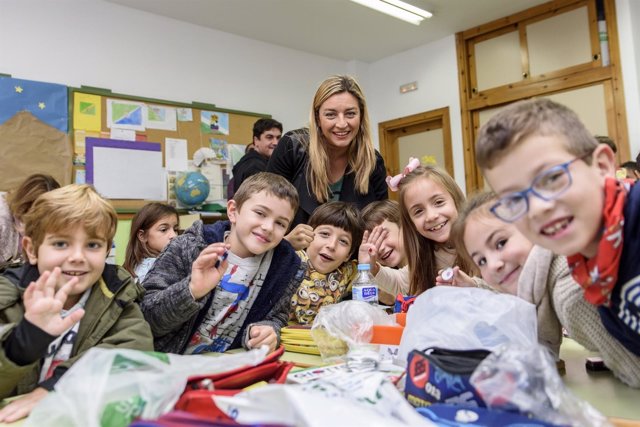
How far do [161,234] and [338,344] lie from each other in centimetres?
215

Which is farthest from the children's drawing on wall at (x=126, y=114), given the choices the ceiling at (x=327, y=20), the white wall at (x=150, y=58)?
the ceiling at (x=327, y=20)

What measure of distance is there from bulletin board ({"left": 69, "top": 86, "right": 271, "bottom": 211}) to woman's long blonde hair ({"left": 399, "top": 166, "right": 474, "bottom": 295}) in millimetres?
3151

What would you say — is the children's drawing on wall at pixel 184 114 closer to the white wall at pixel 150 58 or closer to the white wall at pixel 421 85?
the white wall at pixel 150 58

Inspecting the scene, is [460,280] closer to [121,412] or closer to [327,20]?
[121,412]

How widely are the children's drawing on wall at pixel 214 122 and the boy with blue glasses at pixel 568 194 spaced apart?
4.38 meters

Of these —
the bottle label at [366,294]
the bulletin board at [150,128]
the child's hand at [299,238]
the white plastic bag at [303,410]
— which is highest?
the bulletin board at [150,128]

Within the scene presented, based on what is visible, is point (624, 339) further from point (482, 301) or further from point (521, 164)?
point (521, 164)

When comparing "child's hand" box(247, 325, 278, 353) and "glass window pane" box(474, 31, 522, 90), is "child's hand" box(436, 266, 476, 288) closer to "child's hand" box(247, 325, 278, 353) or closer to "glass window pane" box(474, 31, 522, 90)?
"child's hand" box(247, 325, 278, 353)

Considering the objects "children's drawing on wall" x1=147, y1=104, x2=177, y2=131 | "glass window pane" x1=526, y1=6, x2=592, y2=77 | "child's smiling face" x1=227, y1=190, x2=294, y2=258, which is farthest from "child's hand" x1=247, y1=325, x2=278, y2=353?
"glass window pane" x1=526, y1=6, x2=592, y2=77

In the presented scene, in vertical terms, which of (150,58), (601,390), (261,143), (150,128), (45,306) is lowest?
(601,390)

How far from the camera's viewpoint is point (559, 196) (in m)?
0.74

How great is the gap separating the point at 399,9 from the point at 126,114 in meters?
2.78

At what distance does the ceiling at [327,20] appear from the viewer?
4.64 metres

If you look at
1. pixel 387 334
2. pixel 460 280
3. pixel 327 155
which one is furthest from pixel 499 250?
pixel 327 155
